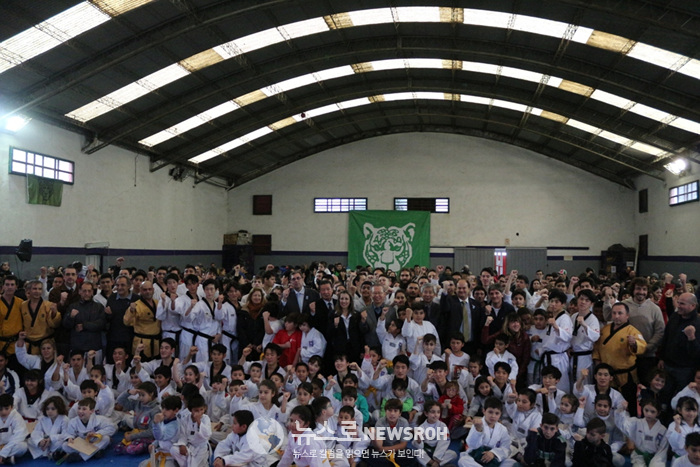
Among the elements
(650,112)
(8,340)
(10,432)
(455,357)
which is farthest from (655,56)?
(10,432)

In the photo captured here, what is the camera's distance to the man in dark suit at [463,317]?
7465 mm

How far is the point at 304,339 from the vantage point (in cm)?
710

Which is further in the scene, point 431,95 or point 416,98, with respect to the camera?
point 416,98

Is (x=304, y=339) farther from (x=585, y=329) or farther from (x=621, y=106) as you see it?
(x=621, y=106)

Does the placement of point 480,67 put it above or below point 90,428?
above

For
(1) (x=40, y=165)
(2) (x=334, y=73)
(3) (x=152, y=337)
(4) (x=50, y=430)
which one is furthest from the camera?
(2) (x=334, y=73)

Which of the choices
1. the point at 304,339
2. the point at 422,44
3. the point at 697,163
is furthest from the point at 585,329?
the point at 697,163

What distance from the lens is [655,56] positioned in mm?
12125

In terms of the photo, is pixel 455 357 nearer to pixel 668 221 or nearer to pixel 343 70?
pixel 343 70

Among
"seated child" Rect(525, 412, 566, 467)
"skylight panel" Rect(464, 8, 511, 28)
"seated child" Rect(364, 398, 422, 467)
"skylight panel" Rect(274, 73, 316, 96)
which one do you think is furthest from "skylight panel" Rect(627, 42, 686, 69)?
"seated child" Rect(364, 398, 422, 467)

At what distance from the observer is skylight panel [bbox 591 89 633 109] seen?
15.1 metres

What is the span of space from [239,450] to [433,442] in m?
2.12

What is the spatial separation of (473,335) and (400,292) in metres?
1.22

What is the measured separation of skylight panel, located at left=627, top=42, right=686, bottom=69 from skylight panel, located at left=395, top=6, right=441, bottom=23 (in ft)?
15.6
